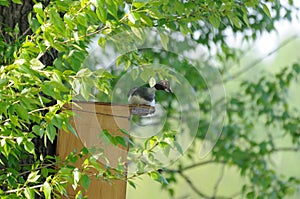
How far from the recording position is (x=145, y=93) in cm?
138

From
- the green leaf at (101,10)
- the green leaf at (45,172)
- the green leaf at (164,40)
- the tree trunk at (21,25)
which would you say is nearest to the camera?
the green leaf at (101,10)

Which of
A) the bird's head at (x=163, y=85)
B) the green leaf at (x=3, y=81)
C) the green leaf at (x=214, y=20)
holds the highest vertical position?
the green leaf at (x=214, y=20)

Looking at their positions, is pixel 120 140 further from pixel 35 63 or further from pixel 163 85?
pixel 35 63

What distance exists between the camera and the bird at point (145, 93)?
136 cm

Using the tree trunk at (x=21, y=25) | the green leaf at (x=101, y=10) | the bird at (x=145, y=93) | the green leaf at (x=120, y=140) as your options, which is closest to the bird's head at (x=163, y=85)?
the bird at (x=145, y=93)

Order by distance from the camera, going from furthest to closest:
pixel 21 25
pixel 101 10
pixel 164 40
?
pixel 21 25 < pixel 164 40 < pixel 101 10

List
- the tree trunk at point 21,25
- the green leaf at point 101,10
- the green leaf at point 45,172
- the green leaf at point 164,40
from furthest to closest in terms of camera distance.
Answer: the tree trunk at point 21,25, the green leaf at point 45,172, the green leaf at point 164,40, the green leaf at point 101,10

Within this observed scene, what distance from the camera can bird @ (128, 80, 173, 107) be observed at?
53.4 inches

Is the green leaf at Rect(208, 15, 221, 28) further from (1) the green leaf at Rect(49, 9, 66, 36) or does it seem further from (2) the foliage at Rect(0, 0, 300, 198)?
(1) the green leaf at Rect(49, 9, 66, 36)

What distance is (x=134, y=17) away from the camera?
120 centimetres

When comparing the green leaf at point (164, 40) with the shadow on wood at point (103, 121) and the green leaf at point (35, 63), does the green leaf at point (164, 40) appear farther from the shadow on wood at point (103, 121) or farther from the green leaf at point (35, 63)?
the green leaf at point (35, 63)

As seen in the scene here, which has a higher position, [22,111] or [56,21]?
[56,21]

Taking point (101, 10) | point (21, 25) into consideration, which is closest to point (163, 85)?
point (101, 10)

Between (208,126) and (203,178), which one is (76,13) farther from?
(203,178)
